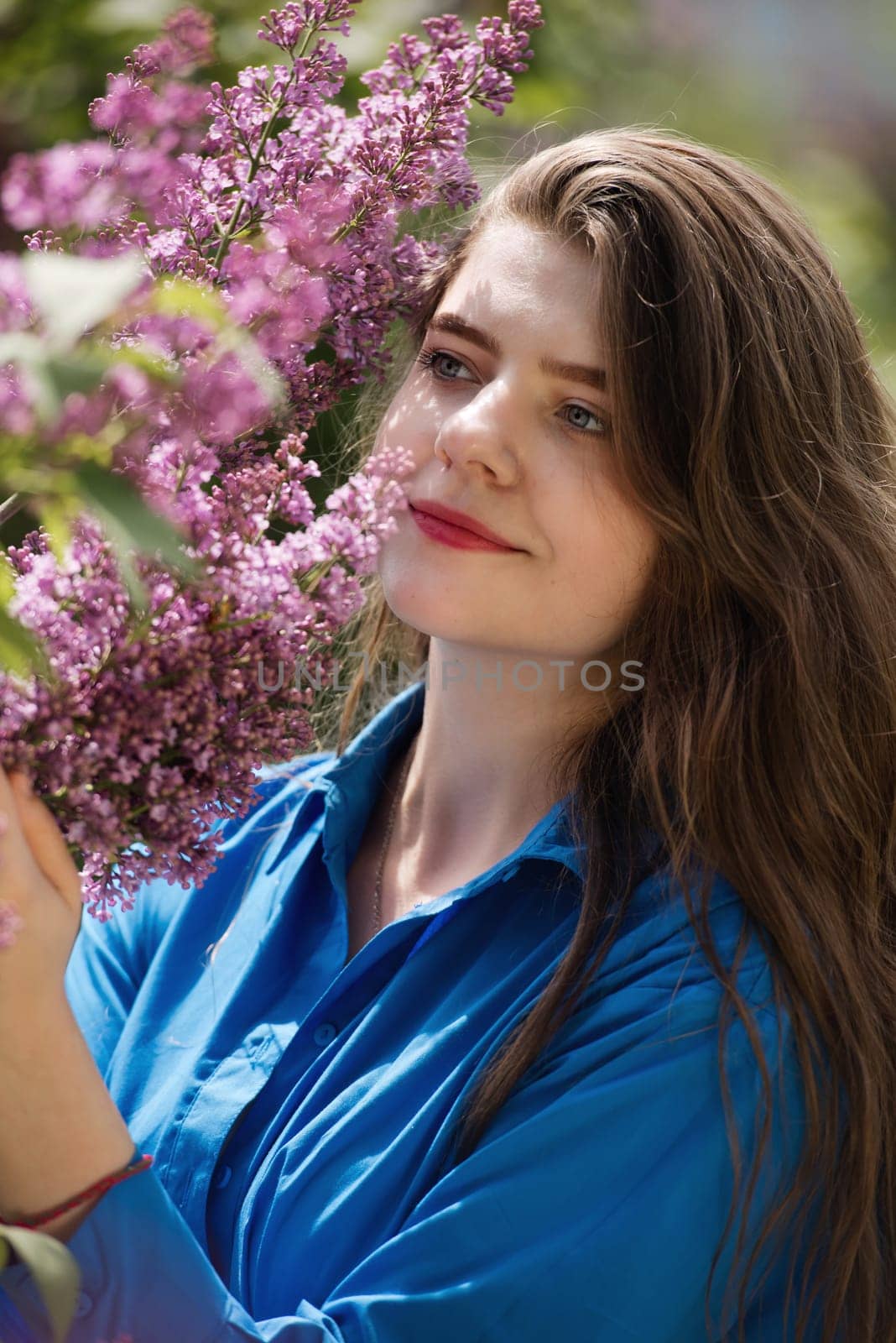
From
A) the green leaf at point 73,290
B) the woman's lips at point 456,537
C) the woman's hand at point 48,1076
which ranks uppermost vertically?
the woman's lips at point 456,537

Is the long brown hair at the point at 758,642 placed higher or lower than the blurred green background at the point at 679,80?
lower

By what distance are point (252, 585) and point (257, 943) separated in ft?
2.47

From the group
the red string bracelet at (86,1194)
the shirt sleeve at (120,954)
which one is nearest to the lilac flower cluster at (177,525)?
Result: the red string bracelet at (86,1194)

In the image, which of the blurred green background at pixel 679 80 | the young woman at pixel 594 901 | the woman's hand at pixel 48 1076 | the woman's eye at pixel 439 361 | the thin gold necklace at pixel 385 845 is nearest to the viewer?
the woman's hand at pixel 48 1076

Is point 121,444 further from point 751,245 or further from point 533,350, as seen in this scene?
point 751,245

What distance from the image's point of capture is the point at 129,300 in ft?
2.20

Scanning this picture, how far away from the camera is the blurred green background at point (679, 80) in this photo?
2146 mm

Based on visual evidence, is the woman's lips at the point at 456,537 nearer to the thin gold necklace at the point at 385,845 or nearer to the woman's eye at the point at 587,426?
the woman's eye at the point at 587,426

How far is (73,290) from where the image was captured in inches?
22.2

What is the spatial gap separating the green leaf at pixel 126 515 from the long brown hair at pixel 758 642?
73 centimetres

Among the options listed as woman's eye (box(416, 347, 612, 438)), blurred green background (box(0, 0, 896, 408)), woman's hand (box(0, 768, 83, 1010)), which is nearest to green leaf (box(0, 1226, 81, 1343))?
woman's hand (box(0, 768, 83, 1010))

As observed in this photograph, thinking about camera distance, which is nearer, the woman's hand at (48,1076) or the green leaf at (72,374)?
the green leaf at (72,374)

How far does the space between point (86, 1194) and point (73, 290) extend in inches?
25.3

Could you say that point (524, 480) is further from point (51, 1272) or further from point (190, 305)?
point (51, 1272)
